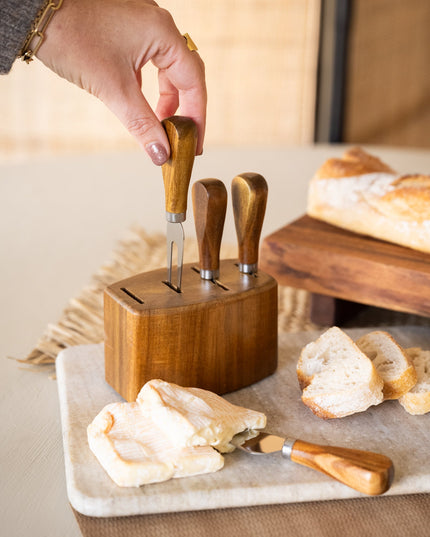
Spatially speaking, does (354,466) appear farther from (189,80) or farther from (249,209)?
(189,80)

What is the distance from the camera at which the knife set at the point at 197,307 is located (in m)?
0.97

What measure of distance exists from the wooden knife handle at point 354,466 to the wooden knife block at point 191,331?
225 mm

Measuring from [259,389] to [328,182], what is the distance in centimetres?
51

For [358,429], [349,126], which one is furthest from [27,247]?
[349,126]

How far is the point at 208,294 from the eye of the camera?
39.9 inches

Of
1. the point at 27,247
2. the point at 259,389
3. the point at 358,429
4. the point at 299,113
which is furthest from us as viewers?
the point at 299,113

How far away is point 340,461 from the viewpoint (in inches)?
31.9

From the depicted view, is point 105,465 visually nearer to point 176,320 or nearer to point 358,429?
point 176,320

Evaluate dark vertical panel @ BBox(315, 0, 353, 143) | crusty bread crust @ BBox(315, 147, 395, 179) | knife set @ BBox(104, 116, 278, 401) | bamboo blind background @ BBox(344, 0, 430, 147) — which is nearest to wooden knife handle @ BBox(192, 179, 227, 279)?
knife set @ BBox(104, 116, 278, 401)

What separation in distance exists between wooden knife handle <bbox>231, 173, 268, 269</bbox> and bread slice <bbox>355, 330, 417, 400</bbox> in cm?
22

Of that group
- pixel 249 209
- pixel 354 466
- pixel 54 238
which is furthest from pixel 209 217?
pixel 54 238

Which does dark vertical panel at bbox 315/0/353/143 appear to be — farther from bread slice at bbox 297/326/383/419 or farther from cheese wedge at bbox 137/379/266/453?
cheese wedge at bbox 137/379/266/453

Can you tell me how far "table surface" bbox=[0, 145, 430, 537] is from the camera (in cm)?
89

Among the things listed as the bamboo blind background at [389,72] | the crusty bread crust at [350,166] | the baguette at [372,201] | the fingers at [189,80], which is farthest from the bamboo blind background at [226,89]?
the fingers at [189,80]
